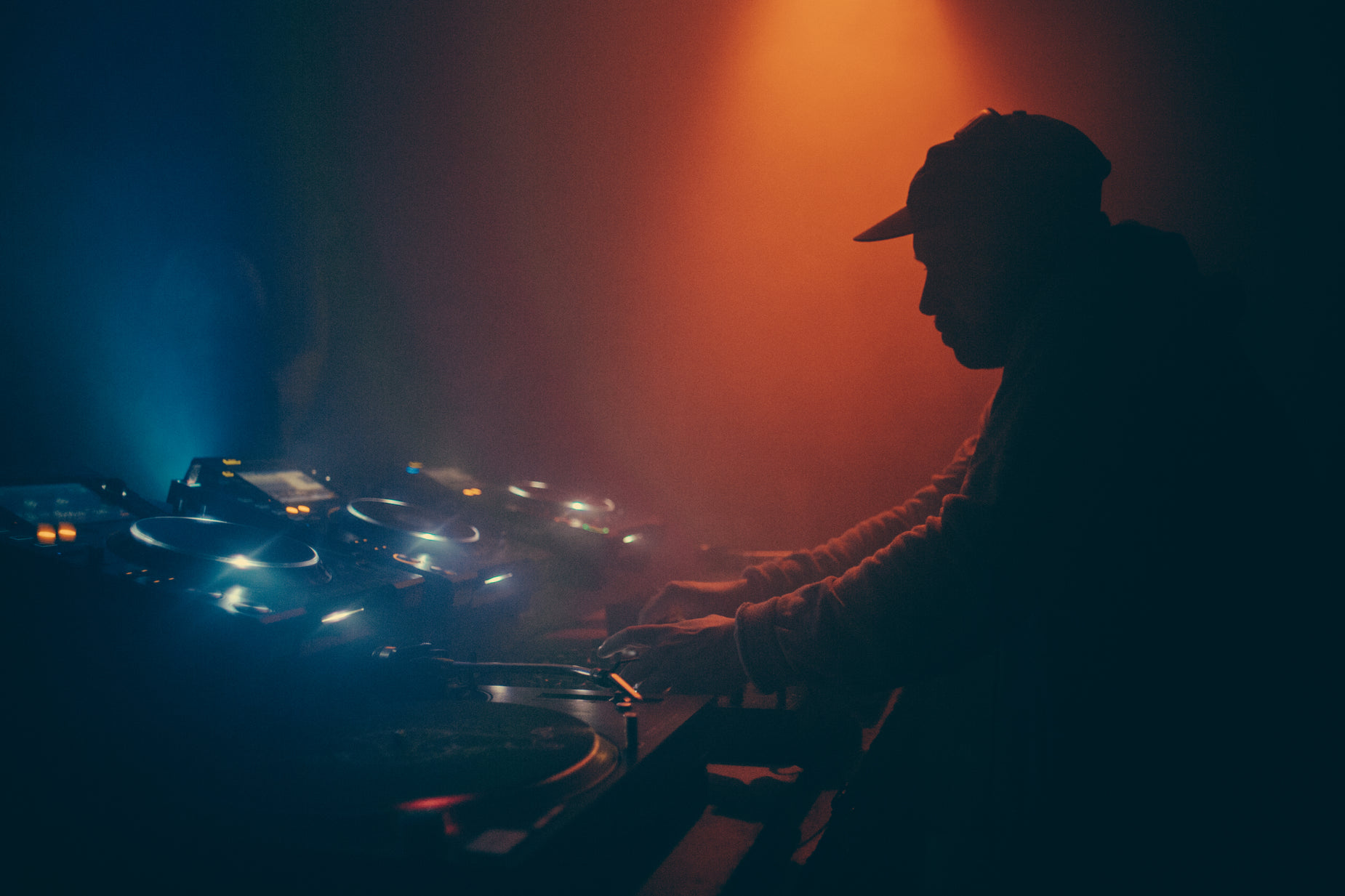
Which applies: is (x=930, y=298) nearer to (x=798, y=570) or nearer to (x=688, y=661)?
(x=798, y=570)

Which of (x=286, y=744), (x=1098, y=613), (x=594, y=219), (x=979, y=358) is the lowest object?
(x=286, y=744)

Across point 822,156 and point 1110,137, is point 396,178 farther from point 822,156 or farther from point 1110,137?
point 1110,137

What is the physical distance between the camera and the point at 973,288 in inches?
46.9

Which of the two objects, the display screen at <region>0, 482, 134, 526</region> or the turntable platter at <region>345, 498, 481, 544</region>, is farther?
the turntable platter at <region>345, 498, 481, 544</region>

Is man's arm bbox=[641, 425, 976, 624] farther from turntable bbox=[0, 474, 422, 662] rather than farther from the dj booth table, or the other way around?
turntable bbox=[0, 474, 422, 662]

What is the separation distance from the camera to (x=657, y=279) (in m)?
3.25

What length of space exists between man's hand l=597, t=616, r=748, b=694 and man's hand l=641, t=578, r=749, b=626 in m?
0.29

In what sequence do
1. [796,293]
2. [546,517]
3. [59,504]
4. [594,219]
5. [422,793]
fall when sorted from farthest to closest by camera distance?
[594,219], [796,293], [546,517], [59,504], [422,793]

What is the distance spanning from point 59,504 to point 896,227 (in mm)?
1600

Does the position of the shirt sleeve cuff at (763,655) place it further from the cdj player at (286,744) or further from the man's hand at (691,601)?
the man's hand at (691,601)

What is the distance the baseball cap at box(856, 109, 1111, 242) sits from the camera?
3.60 ft

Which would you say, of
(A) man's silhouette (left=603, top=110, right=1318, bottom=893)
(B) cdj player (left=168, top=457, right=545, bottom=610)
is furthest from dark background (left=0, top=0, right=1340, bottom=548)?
(A) man's silhouette (left=603, top=110, right=1318, bottom=893)

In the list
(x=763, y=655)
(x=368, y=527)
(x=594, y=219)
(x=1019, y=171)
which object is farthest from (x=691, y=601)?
(x=594, y=219)

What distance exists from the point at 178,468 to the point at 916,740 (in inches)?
86.9
